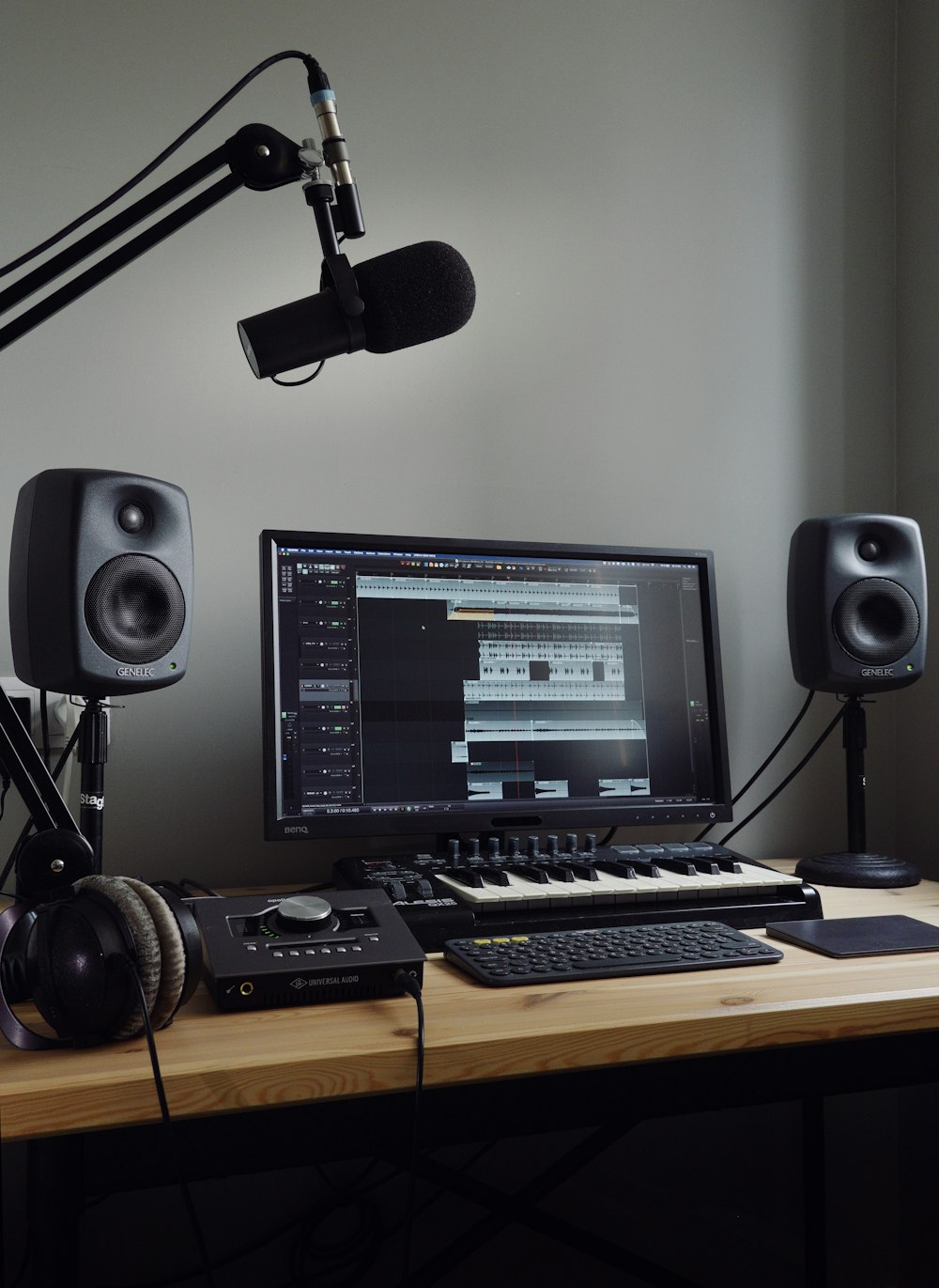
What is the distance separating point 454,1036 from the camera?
2.42ft

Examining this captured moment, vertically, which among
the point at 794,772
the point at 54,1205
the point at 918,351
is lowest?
the point at 54,1205

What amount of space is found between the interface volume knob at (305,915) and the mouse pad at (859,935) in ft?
1.54

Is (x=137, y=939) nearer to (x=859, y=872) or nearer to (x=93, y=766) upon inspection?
(x=93, y=766)

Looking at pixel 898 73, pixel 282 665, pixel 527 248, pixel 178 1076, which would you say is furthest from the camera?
pixel 898 73

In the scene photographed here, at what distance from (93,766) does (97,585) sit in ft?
0.63

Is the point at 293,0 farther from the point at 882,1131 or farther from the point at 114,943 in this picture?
the point at 882,1131

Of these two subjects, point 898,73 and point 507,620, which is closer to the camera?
point 507,620

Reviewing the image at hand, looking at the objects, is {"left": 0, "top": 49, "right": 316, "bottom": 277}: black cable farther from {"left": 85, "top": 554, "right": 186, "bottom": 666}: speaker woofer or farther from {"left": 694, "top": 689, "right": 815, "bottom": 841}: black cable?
{"left": 694, "top": 689, "right": 815, "bottom": 841}: black cable

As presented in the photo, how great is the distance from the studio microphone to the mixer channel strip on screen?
530 millimetres

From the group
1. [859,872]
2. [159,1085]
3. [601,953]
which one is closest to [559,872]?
[601,953]

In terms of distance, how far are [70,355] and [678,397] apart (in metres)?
0.91

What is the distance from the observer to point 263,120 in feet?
4.71

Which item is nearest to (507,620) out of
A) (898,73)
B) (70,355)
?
(70,355)

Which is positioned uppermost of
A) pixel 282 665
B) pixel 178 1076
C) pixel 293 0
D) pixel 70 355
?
pixel 293 0
